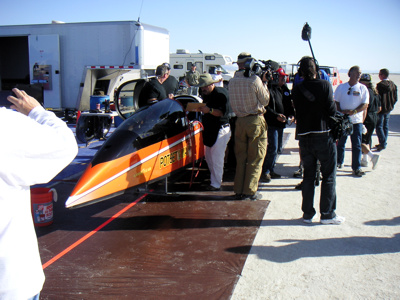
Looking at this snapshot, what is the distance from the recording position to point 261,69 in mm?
5543

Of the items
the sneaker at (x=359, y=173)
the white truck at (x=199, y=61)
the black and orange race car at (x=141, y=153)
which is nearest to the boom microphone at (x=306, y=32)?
the black and orange race car at (x=141, y=153)

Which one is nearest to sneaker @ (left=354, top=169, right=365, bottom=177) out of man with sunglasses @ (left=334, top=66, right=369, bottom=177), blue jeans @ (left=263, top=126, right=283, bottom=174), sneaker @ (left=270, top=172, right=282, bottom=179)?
man with sunglasses @ (left=334, top=66, right=369, bottom=177)

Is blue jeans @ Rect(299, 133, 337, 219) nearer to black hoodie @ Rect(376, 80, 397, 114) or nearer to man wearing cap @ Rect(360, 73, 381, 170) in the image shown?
man wearing cap @ Rect(360, 73, 381, 170)

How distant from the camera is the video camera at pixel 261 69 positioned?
17.3ft

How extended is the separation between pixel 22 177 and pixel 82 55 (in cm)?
1223

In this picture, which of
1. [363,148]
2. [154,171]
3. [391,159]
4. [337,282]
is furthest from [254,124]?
[391,159]

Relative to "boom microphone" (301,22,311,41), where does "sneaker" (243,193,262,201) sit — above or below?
below

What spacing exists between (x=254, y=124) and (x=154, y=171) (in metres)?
1.58

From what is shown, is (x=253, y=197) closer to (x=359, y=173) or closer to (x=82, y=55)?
(x=359, y=173)

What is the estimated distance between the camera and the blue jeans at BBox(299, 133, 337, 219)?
14.7ft

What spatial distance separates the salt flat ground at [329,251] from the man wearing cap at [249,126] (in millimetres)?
519

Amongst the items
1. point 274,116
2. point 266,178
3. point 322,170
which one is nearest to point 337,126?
point 322,170

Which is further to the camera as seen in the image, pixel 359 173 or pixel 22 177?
pixel 359 173

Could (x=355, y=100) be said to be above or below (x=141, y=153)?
above
